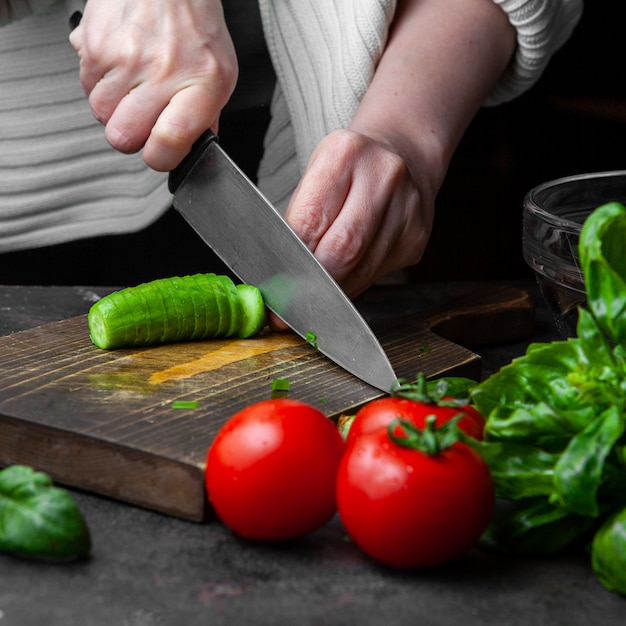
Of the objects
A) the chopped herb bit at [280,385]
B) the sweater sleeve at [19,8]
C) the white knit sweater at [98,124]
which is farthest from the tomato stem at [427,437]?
the sweater sleeve at [19,8]

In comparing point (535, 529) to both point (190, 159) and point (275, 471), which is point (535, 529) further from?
point (190, 159)

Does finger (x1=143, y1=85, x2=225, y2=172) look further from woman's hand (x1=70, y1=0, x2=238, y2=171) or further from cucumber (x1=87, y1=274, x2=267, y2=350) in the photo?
cucumber (x1=87, y1=274, x2=267, y2=350)

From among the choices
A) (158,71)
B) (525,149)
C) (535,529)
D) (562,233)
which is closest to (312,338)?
(562,233)

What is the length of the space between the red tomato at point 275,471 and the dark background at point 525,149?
2.86m

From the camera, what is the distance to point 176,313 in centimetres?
171

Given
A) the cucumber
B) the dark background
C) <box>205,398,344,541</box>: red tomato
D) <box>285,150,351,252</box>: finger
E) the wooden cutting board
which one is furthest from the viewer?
the dark background

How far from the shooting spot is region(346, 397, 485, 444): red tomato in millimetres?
1188

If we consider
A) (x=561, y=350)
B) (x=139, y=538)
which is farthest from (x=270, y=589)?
(x=561, y=350)

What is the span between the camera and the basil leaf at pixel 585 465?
1017 mm

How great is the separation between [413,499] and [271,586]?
0.20 meters

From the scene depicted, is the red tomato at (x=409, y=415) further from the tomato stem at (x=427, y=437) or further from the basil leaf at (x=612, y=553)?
the basil leaf at (x=612, y=553)

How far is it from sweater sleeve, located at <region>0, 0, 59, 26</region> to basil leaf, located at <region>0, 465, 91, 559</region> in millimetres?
1389

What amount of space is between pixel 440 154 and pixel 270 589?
A: 124cm

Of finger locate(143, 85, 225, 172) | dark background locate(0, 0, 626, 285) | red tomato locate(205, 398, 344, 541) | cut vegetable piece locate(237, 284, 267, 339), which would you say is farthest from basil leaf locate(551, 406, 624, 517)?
dark background locate(0, 0, 626, 285)
